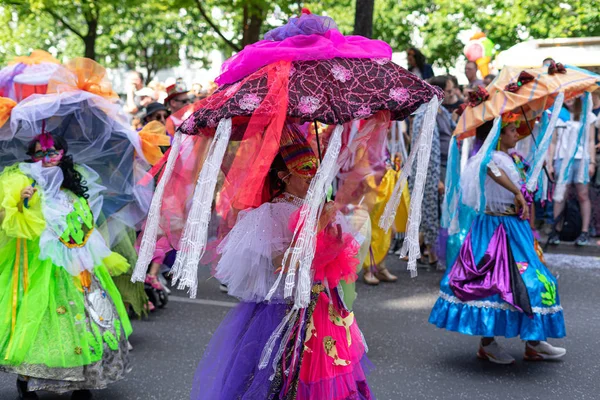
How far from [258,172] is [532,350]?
341cm

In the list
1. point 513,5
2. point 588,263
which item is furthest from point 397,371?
point 513,5

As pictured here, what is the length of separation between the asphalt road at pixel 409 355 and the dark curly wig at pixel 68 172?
4.23 feet

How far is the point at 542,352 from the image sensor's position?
5723mm

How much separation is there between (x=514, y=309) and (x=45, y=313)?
2.92 meters

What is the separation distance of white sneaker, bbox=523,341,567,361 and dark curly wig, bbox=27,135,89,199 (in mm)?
3178

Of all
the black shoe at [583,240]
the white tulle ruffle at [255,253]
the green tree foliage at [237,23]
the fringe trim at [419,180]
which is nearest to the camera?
the fringe trim at [419,180]

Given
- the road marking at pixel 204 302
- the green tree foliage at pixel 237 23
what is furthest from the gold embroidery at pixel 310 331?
the green tree foliage at pixel 237 23

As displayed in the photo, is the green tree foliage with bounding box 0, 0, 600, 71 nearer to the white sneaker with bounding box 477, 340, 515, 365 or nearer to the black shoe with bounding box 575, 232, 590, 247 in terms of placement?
the black shoe with bounding box 575, 232, 590, 247

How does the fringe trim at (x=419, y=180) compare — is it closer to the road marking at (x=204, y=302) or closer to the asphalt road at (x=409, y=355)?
the asphalt road at (x=409, y=355)

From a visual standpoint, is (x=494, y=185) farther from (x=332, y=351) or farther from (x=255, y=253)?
(x=255, y=253)

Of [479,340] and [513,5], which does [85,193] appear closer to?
[479,340]

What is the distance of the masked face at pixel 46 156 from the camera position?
4.84m

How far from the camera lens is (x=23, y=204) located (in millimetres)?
4633

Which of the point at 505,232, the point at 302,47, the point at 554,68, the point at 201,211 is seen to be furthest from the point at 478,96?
the point at 201,211
